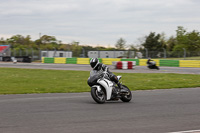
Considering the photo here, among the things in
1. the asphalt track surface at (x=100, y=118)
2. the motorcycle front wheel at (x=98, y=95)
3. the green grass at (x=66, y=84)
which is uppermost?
the motorcycle front wheel at (x=98, y=95)

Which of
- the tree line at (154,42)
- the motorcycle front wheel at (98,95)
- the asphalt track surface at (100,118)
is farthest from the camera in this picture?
the tree line at (154,42)

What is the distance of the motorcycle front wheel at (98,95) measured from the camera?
9.09 metres

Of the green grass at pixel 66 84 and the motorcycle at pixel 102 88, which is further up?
the motorcycle at pixel 102 88

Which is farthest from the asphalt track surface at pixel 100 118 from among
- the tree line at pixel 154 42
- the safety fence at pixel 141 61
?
the tree line at pixel 154 42

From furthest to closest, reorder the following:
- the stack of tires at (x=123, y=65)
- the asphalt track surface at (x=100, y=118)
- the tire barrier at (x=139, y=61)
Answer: the tire barrier at (x=139, y=61) < the stack of tires at (x=123, y=65) < the asphalt track surface at (x=100, y=118)

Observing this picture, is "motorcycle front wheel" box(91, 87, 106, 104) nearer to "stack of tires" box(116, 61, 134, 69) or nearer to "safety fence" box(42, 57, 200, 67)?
"stack of tires" box(116, 61, 134, 69)

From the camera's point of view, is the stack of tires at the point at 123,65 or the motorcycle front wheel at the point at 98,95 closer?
the motorcycle front wheel at the point at 98,95

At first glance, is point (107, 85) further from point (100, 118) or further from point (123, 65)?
point (123, 65)

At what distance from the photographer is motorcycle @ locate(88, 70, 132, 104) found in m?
Result: 9.13

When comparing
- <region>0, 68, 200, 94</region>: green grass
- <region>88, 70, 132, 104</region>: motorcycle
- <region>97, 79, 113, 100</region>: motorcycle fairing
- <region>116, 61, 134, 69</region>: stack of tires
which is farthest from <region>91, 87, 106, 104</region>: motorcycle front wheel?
<region>116, 61, 134, 69</region>: stack of tires

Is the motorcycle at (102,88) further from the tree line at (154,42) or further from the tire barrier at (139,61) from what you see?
the tree line at (154,42)

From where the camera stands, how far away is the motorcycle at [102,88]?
9133 mm

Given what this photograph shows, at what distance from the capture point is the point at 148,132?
18.3 feet

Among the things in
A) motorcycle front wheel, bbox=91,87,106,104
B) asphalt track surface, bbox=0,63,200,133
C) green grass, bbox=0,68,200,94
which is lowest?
green grass, bbox=0,68,200,94
